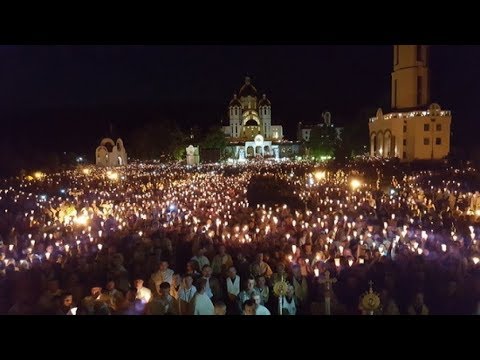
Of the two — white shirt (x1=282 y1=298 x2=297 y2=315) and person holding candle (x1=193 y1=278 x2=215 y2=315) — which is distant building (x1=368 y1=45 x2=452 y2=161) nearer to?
white shirt (x1=282 y1=298 x2=297 y2=315)

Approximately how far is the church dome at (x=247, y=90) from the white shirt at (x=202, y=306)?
244 ft

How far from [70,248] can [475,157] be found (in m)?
27.0

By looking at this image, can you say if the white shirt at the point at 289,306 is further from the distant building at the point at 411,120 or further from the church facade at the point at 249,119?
the church facade at the point at 249,119

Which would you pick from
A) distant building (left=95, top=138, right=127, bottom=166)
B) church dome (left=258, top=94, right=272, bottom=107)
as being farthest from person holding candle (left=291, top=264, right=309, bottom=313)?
church dome (left=258, top=94, right=272, bottom=107)

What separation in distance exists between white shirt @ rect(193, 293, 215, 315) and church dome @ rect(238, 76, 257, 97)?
2930 inches

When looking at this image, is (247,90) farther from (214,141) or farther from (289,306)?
(289,306)

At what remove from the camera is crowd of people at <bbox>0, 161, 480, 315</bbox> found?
556 cm

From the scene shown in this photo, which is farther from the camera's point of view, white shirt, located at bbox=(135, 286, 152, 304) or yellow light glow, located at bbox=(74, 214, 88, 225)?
yellow light glow, located at bbox=(74, 214, 88, 225)

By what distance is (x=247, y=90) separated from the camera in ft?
259

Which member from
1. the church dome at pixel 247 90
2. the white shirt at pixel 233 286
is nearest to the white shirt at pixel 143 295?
the white shirt at pixel 233 286

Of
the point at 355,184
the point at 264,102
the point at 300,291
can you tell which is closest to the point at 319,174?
the point at 355,184
